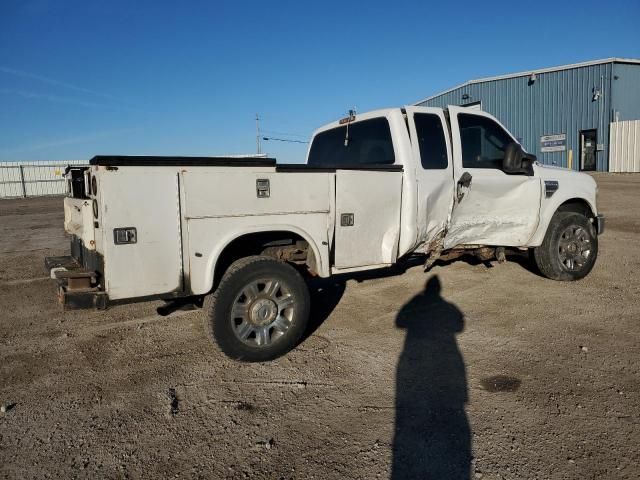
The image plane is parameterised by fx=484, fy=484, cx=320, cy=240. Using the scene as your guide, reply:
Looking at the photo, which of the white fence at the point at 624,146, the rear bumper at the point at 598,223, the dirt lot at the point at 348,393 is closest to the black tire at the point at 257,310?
the dirt lot at the point at 348,393

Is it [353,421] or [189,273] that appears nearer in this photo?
[353,421]

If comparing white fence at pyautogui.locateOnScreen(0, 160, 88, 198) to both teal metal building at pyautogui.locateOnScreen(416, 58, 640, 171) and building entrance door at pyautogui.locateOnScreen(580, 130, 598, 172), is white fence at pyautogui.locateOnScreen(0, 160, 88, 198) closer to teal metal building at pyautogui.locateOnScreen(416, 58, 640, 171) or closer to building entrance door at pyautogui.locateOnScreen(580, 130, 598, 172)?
teal metal building at pyautogui.locateOnScreen(416, 58, 640, 171)

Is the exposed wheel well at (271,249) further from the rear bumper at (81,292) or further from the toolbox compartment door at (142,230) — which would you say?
the rear bumper at (81,292)

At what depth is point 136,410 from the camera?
3.43 meters

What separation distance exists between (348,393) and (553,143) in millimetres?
26827

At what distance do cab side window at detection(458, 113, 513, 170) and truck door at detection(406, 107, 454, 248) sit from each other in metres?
0.32

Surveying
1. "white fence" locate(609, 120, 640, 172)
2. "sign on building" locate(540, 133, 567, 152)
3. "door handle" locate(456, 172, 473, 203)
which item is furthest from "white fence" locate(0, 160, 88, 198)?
"door handle" locate(456, 172, 473, 203)

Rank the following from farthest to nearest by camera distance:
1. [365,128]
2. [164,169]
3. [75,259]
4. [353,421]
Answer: [365,128]
[75,259]
[164,169]
[353,421]

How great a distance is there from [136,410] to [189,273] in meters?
1.05

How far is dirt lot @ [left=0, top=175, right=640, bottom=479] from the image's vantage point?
9.21ft

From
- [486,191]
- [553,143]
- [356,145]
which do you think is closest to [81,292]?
[356,145]

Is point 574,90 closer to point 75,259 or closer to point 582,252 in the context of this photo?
point 582,252

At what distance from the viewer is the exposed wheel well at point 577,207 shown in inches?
259

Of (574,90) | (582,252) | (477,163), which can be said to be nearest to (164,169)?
(477,163)
